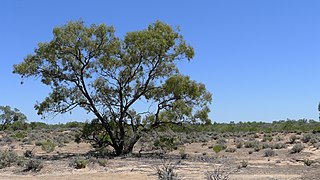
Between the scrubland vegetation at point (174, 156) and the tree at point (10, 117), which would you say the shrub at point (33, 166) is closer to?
the scrubland vegetation at point (174, 156)

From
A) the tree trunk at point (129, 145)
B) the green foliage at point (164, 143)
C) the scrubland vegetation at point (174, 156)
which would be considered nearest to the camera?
the scrubland vegetation at point (174, 156)

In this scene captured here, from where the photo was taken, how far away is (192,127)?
99.9 ft

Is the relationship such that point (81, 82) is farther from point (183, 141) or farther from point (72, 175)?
point (183, 141)

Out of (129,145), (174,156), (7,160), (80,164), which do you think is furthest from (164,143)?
(7,160)

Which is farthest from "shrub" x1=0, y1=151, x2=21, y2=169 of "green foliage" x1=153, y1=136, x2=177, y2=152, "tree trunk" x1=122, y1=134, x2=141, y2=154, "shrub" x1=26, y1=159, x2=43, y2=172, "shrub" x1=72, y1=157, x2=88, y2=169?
"green foliage" x1=153, y1=136, x2=177, y2=152

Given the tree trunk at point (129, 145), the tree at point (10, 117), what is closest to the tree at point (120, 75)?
the tree trunk at point (129, 145)

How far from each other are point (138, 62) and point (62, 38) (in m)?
4.90

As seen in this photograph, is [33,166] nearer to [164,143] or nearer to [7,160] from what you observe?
[7,160]

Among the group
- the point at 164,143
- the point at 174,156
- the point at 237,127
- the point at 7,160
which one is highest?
the point at 237,127

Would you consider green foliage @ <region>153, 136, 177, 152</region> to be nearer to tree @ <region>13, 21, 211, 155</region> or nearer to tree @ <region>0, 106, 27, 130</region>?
tree @ <region>13, 21, 211, 155</region>

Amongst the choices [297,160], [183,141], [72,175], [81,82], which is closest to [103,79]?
[81,82]

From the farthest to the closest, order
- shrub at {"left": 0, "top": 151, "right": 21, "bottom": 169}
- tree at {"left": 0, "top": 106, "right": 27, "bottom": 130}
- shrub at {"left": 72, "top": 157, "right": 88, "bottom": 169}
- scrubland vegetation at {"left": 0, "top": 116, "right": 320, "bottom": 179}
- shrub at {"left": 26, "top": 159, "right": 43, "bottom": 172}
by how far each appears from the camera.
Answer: tree at {"left": 0, "top": 106, "right": 27, "bottom": 130} < shrub at {"left": 0, "top": 151, "right": 21, "bottom": 169} < shrub at {"left": 72, "top": 157, "right": 88, "bottom": 169} < shrub at {"left": 26, "top": 159, "right": 43, "bottom": 172} < scrubland vegetation at {"left": 0, "top": 116, "right": 320, "bottom": 179}

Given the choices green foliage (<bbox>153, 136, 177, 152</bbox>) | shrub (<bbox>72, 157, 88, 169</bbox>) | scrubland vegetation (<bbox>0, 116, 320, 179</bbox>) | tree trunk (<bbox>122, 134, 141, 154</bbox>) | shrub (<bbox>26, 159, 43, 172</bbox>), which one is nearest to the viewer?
scrubland vegetation (<bbox>0, 116, 320, 179</bbox>)

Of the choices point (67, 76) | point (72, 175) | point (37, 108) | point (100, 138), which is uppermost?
point (67, 76)
